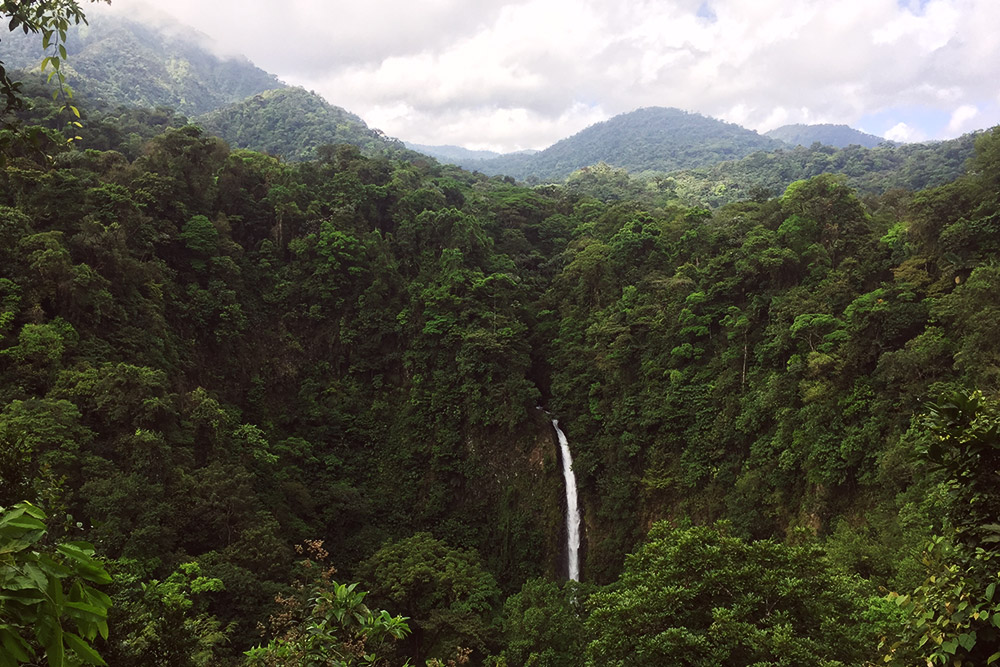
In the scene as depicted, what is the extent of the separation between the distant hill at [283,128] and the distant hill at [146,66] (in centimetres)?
1033

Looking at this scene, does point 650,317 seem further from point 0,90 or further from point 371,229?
point 0,90

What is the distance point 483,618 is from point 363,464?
8943 millimetres

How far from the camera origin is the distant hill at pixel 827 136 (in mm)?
127887

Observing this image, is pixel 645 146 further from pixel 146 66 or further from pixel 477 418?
pixel 477 418

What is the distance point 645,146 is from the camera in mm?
104812

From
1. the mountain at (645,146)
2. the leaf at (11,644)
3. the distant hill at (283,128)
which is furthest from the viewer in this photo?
the mountain at (645,146)

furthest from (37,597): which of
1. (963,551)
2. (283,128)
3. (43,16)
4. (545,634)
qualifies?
(283,128)

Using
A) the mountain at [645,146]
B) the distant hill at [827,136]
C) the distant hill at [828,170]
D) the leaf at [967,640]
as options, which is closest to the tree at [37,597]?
the leaf at [967,640]

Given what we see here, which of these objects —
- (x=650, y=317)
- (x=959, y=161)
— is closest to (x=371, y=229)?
(x=650, y=317)

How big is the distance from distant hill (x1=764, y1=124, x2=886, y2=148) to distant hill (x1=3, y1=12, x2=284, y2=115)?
11704 cm

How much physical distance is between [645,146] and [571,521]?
328 feet

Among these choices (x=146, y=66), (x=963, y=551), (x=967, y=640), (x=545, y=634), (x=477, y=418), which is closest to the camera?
(x=967, y=640)

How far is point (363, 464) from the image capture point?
70.2 feet

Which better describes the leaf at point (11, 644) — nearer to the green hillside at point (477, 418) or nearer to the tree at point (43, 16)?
the green hillside at point (477, 418)
